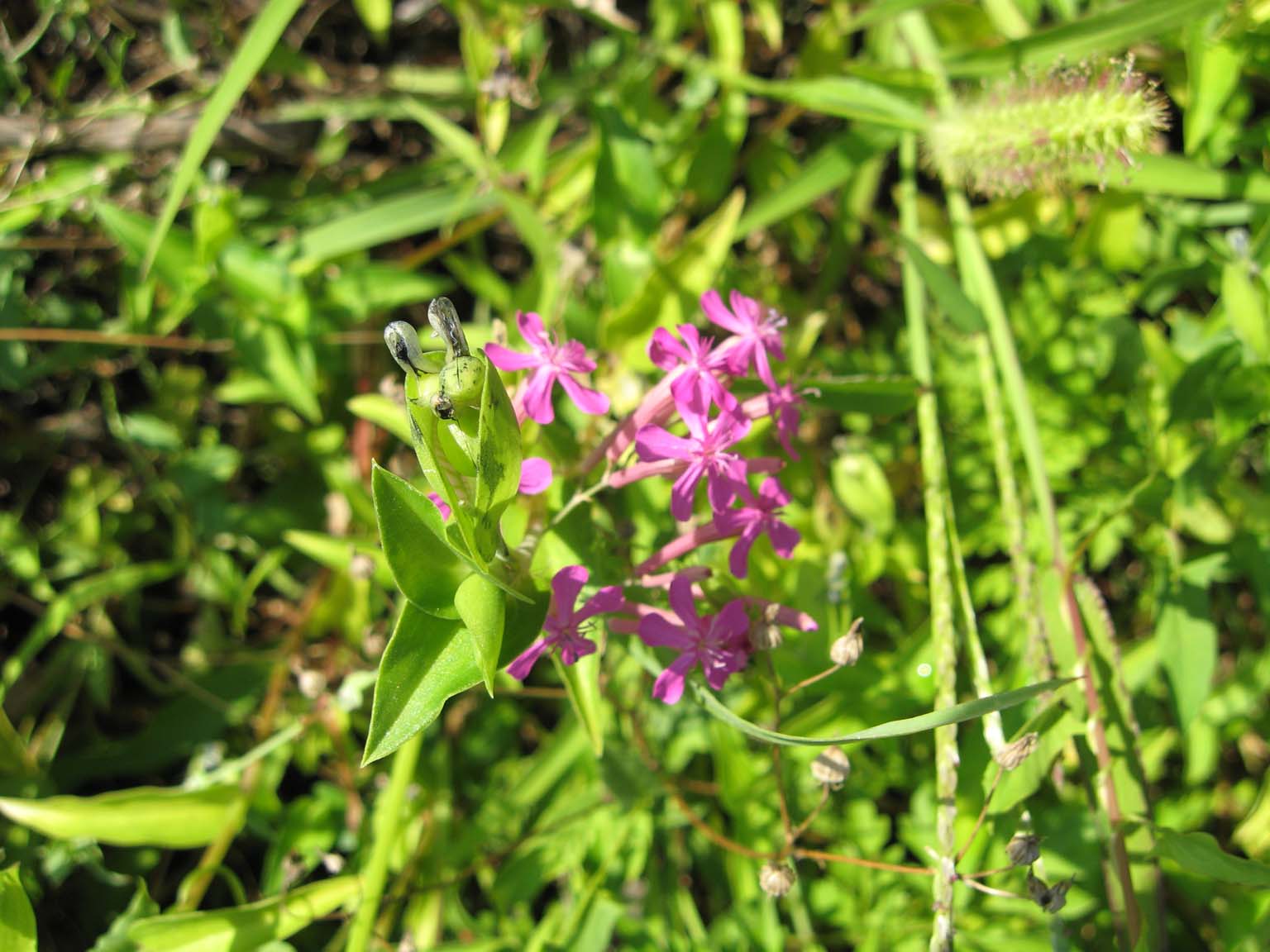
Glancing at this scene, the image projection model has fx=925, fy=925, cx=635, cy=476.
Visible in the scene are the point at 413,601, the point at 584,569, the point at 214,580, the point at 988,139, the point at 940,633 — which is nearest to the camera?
the point at 413,601

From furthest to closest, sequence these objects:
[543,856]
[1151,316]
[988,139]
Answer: [1151,316] → [543,856] → [988,139]

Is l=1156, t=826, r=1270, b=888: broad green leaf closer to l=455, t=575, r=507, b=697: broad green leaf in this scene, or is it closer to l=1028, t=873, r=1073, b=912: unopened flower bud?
l=1028, t=873, r=1073, b=912: unopened flower bud

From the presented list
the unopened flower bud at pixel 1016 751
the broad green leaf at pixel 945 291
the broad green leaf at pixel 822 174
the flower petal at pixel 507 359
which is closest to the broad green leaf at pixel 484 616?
the flower petal at pixel 507 359

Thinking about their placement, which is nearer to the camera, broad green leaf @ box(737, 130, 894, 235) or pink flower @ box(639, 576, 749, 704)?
pink flower @ box(639, 576, 749, 704)

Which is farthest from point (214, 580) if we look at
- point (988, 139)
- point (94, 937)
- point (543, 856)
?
point (988, 139)

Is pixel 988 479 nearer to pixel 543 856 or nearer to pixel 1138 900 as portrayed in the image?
pixel 1138 900

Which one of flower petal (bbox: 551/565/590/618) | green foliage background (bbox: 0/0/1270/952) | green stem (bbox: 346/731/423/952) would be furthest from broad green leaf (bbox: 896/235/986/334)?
green stem (bbox: 346/731/423/952)
